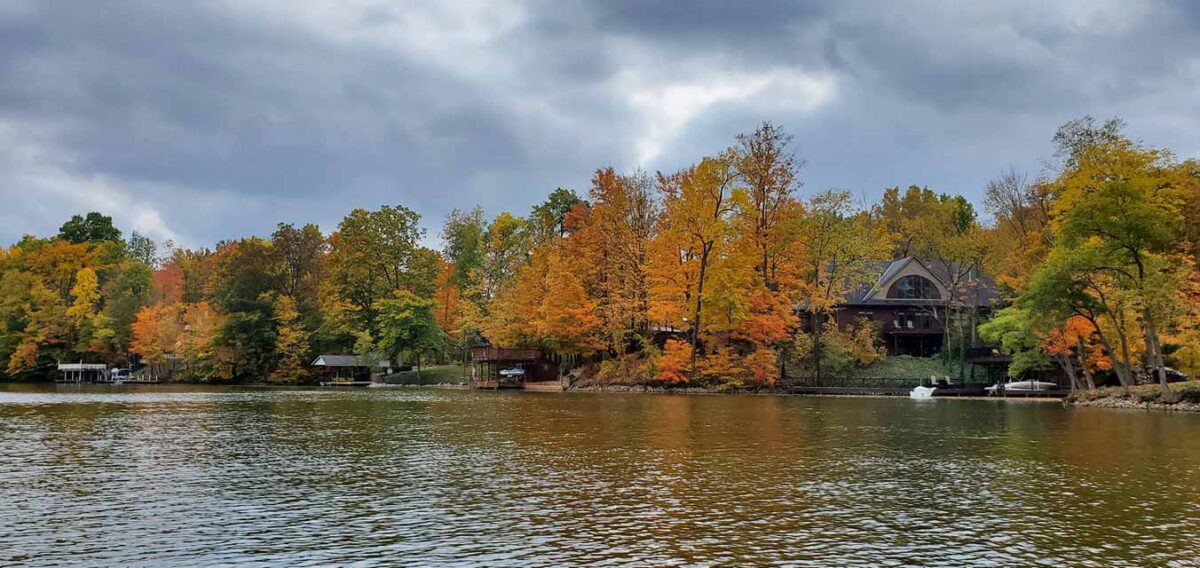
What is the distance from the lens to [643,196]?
209ft

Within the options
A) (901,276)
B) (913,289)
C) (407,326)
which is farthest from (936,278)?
(407,326)

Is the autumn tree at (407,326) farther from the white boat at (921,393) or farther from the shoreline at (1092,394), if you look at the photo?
the white boat at (921,393)

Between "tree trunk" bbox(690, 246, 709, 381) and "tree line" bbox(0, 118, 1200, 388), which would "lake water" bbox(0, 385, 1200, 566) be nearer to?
"tree line" bbox(0, 118, 1200, 388)

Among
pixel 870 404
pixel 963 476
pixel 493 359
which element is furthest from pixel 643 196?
pixel 963 476

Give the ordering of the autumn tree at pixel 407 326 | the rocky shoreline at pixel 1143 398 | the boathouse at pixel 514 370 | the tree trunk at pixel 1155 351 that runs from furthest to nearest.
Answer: the autumn tree at pixel 407 326 < the boathouse at pixel 514 370 < the tree trunk at pixel 1155 351 < the rocky shoreline at pixel 1143 398

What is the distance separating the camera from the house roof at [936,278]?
67.4 meters

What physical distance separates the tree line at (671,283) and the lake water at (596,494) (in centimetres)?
1625

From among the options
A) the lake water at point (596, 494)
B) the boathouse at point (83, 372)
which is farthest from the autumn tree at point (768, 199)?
the boathouse at point (83, 372)

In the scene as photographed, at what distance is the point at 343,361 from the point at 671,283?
38685mm

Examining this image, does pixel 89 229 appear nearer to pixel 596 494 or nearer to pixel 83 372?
pixel 83 372

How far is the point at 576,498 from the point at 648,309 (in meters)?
43.9

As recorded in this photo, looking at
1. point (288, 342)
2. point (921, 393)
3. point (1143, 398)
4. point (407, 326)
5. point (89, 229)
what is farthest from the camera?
point (89, 229)

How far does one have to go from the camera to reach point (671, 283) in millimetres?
57625

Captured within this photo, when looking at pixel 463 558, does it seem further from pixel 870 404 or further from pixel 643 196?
pixel 643 196
